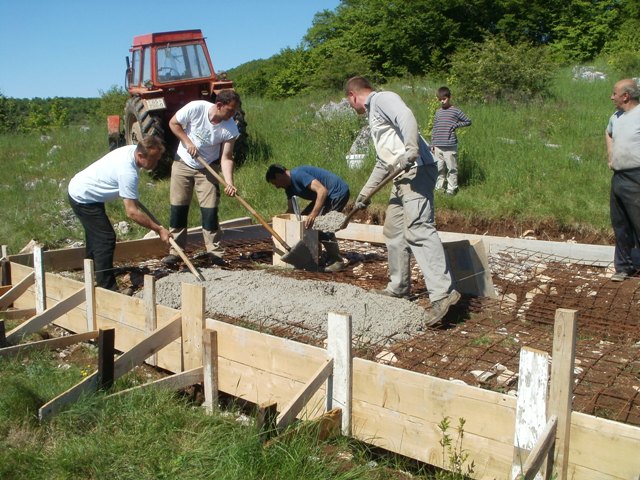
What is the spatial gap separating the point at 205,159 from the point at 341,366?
3.57 m

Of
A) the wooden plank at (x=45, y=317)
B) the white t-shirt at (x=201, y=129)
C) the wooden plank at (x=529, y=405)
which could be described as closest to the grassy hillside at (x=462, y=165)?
the white t-shirt at (x=201, y=129)

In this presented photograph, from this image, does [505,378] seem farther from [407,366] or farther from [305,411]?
[305,411]

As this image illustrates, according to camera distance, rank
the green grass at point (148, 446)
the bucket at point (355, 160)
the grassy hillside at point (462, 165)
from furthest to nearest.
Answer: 1. the bucket at point (355, 160)
2. the grassy hillside at point (462, 165)
3. the green grass at point (148, 446)

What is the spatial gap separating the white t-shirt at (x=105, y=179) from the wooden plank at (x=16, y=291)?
0.70m

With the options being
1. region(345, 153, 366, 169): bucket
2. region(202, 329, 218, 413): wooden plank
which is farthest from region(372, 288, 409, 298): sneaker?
region(345, 153, 366, 169): bucket

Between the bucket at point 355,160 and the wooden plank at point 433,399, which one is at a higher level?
the bucket at point 355,160

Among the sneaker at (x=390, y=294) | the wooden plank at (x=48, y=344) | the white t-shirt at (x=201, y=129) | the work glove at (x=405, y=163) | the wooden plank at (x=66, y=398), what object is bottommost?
the wooden plank at (x=48, y=344)

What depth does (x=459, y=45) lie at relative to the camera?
27422 mm

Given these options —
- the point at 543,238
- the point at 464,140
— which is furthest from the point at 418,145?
the point at 464,140

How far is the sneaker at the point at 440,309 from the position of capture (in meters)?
4.11

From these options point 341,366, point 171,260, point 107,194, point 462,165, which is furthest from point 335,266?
point 462,165

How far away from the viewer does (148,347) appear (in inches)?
141

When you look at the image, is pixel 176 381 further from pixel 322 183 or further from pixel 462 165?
pixel 462 165

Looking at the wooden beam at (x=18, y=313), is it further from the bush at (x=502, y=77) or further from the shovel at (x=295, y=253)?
the bush at (x=502, y=77)
